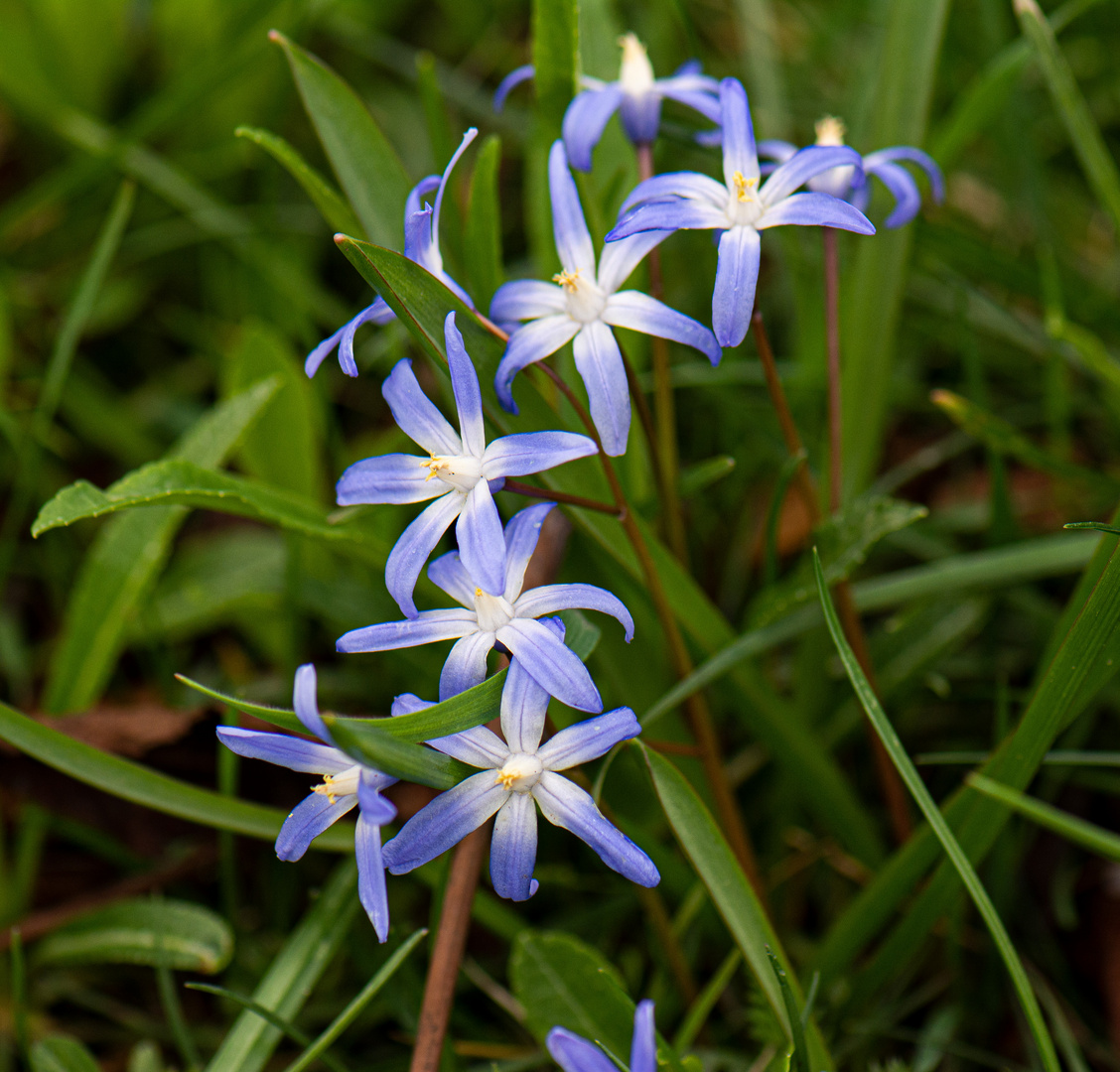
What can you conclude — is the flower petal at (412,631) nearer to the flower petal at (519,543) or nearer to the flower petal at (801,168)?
the flower petal at (519,543)

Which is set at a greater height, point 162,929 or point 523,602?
point 523,602

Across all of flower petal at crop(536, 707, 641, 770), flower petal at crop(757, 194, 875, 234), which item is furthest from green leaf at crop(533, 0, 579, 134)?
flower petal at crop(536, 707, 641, 770)

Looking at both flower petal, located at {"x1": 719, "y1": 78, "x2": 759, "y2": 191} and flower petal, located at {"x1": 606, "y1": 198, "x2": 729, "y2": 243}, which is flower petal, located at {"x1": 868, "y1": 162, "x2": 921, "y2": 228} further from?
flower petal, located at {"x1": 606, "y1": 198, "x2": 729, "y2": 243}

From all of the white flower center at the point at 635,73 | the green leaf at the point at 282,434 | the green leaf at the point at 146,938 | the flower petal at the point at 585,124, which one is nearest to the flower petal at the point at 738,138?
the flower petal at the point at 585,124

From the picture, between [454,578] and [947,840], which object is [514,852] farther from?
[947,840]

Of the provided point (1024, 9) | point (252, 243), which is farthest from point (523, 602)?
point (252, 243)

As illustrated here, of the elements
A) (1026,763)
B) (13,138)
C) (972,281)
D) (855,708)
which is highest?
(13,138)

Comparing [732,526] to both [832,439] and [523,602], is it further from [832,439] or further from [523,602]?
[523,602]
